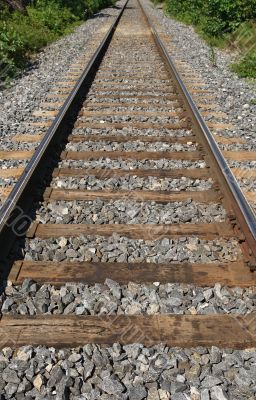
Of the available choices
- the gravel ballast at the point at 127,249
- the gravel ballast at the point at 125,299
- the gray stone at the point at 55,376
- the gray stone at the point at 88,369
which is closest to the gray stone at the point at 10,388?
the gray stone at the point at 55,376

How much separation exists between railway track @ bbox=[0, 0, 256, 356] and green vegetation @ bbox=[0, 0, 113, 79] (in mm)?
4462

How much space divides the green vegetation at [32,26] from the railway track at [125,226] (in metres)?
4.46

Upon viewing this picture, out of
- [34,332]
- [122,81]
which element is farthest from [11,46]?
[34,332]

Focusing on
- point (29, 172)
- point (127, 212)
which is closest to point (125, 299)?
point (127, 212)

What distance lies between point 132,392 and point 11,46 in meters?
A: 9.15

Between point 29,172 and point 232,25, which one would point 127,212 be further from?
point 232,25

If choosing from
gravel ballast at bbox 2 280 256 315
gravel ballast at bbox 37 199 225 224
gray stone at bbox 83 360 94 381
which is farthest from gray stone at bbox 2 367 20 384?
gravel ballast at bbox 37 199 225 224

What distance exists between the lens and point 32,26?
572 inches

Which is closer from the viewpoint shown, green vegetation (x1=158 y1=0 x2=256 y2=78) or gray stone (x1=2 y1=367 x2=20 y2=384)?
gray stone (x1=2 y1=367 x2=20 y2=384)

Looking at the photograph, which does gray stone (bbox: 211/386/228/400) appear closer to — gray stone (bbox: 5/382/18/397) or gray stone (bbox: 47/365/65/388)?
gray stone (bbox: 47/365/65/388)

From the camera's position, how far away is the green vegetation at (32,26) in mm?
9836

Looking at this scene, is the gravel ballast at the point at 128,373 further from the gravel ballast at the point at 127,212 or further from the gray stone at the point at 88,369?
the gravel ballast at the point at 127,212

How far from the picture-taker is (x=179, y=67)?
9781 millimetres

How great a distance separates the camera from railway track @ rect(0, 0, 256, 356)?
2.62 m
